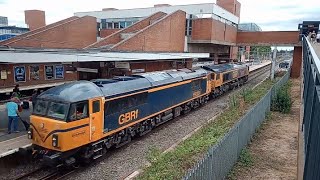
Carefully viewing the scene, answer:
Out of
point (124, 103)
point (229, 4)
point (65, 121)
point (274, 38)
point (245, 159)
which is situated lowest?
point (245, 159)

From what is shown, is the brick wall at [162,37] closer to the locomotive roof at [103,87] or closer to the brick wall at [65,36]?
the locomotive roof at [103,87]

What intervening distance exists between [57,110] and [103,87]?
205cm

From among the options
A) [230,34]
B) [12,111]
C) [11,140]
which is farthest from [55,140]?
[230,34]

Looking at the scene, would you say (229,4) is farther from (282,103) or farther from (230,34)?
(282,103)

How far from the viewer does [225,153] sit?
317 inches

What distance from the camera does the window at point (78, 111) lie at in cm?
967

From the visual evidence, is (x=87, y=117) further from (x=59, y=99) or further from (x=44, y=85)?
(x=44, y=85)

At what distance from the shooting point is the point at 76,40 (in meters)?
38.0

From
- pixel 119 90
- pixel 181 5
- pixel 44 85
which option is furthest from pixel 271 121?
pixel 181 5

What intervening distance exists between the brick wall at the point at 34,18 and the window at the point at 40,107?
2373 inches

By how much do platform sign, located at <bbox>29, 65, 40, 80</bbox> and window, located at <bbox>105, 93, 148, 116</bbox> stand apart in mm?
12166

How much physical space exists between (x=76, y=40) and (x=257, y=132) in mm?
30681

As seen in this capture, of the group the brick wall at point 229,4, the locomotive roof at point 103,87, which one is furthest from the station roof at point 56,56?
the brick wall at point 229,4

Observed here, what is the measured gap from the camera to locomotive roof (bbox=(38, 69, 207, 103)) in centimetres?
1005
